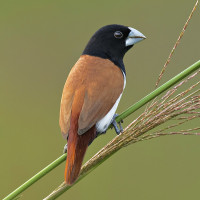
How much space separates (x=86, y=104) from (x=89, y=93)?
7 cm

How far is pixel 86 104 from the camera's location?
9.58ft

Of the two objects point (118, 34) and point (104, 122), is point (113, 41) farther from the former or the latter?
point (104, 122)

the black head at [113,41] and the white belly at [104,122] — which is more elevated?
the black head at [113,41]

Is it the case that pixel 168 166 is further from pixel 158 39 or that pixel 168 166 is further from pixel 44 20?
pixel 44 20

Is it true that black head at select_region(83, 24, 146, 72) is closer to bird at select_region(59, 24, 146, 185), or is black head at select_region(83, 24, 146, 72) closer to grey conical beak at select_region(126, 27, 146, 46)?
grey conical beak at select_region(126, 27, 146, 46)

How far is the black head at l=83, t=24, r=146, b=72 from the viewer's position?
11.9ft

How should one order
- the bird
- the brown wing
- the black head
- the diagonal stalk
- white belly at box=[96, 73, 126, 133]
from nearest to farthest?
the diagonal stalk, the bird, the brown wing, white belly at box=[96, 73, 126, 133], the black head

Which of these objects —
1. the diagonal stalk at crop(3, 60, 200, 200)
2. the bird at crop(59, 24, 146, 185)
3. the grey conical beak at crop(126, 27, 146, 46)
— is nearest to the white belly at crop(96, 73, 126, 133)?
the bird at crop(59, 24, 146, 185)

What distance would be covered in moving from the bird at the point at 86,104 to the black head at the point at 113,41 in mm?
158

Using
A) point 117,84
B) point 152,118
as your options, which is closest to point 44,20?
point 117,84

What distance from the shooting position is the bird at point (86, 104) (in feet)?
9.14

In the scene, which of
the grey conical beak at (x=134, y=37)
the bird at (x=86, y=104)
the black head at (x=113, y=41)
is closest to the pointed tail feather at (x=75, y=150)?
the bird at (x=86, y=104)

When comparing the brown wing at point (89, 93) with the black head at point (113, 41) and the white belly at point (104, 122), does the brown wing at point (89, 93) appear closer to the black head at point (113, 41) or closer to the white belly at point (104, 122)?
the white belly at point (104, 122)

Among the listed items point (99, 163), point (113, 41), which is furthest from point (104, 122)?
point (113, 41)
